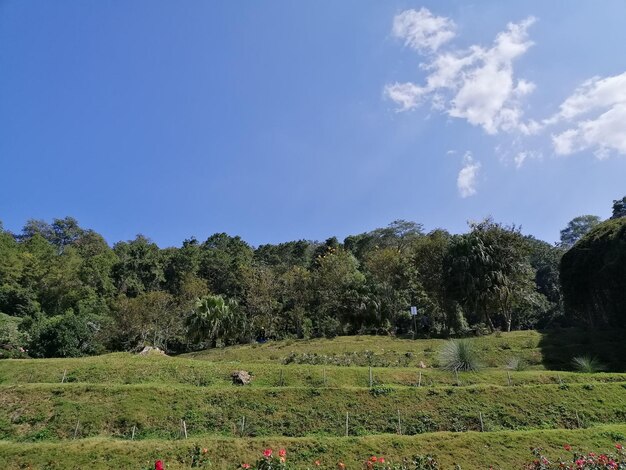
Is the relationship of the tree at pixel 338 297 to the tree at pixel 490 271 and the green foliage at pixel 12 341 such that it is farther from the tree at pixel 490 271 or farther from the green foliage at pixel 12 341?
the green foliage at pixel 12 341

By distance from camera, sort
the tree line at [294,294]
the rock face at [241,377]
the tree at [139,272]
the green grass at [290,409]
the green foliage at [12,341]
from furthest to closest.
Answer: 1. the tree at [139,272]
2. the tree line at [294,294]
3. the green foliage at [12,341]
4. the rock face at [241,377]
5. the green grass at [290,409]

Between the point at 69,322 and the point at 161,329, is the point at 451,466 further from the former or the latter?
the point at 161,329

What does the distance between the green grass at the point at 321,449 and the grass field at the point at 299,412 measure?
0.05m

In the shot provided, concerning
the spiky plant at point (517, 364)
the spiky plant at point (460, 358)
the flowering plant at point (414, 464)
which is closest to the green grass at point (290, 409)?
the flowering plant at point (414, 464)

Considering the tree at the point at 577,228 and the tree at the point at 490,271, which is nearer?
the tree at the point at 490,271

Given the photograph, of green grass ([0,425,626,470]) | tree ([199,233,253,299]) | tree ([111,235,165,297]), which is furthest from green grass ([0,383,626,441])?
tree ([111,235,165,297])

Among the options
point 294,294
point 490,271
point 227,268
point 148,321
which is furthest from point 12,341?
point 490,271

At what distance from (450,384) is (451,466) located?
8.93 meters

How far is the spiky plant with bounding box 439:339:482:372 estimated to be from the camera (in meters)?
24.5

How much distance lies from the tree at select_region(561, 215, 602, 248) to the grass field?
5424 centimetres

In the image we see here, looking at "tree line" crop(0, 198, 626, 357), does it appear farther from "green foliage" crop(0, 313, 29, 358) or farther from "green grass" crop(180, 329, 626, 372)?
"green grass" crop(180, 329, 626, 372)

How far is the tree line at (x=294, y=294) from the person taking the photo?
39750 mm

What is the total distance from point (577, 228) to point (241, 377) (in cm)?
7289

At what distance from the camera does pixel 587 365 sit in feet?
85.9
